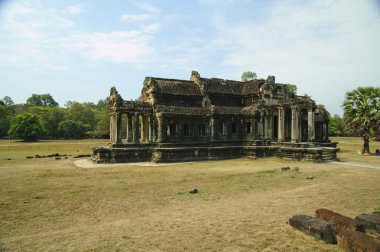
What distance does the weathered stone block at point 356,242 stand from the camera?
16.2ft

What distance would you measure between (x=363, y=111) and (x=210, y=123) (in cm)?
1507

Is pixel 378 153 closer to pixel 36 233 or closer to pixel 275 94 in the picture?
pixel 275 94

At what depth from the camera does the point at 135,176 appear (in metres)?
14.6

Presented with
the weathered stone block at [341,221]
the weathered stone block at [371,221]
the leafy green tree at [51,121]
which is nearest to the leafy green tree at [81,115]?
the leafy green tree at [51,121]

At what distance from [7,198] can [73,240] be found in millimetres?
5369

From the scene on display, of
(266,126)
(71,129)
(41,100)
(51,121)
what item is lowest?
Answer: (71,129)

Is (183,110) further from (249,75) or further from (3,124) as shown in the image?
(3,124)

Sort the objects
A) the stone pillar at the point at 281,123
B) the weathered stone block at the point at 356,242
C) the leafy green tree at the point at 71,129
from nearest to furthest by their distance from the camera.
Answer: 1. the weathered stone block at the point at 356,242
2. the stone pillar at the point at 281,123
3. the leafy green tree at the point at 71,129

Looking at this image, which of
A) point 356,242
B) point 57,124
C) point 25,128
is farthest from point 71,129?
point 356,242

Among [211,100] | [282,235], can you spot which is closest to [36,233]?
[282,235]

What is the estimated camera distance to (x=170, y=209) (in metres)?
8.42

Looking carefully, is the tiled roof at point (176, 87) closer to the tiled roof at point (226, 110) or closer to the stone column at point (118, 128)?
the tiled roof at point (226, 110)

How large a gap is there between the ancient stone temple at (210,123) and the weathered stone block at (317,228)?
15.4 m

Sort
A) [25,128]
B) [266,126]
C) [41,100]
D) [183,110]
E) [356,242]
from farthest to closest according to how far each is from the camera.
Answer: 1. [41,100]
2. [25,128]
3. [266,126]
4. [183,110]
5. [356,242]
